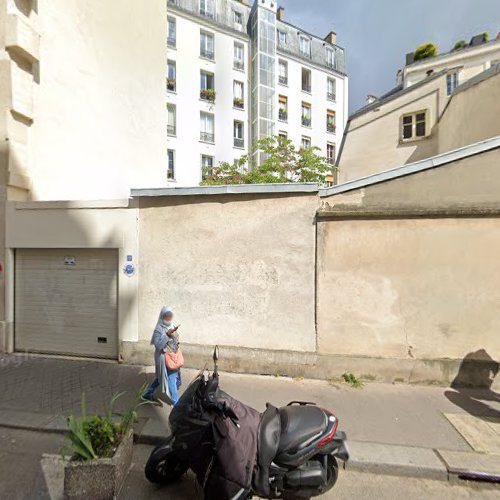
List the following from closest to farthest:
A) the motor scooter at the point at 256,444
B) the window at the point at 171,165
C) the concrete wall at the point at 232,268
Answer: the motor scooter at the point at 256,444, the concrete wall at the point at 232,268, the window at the point at 171,165

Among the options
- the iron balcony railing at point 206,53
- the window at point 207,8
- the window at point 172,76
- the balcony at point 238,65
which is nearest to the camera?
the window at point 172,76

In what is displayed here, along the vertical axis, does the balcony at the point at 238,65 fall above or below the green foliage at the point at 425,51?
below

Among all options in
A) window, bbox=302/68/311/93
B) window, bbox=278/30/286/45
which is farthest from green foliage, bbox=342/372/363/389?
window, bbox=278/30/286/45

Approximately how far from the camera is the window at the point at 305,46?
83.1 feet

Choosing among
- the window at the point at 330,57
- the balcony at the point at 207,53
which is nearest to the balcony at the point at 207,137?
the balcony at the point at 207,53

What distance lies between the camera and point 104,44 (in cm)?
785

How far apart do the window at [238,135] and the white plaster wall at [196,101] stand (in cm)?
27

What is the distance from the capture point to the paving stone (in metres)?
2.94

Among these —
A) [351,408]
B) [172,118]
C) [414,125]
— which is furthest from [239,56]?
[351,408]

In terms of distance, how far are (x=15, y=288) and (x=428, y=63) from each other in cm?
2886

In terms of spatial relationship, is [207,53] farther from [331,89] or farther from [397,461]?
[397,461]

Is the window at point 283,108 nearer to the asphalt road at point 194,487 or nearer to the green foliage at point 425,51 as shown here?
the green foliage at point 425,51

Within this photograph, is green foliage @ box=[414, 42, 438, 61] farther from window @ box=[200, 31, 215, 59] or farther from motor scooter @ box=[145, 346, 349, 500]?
motor scooter @ box=[145, 346, 349, 500]

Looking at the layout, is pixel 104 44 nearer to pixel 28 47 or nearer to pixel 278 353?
pixel 28 47
